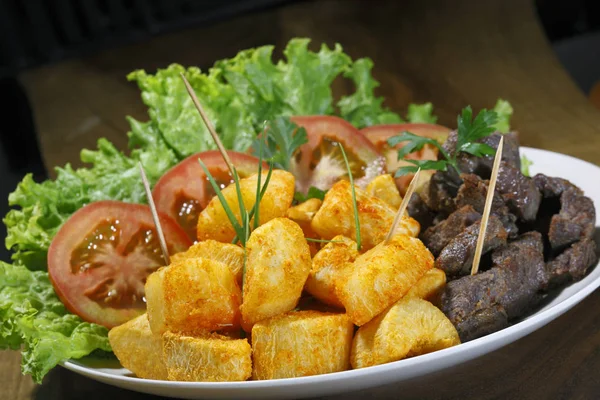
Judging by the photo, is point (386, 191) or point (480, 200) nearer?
point (480, 200)

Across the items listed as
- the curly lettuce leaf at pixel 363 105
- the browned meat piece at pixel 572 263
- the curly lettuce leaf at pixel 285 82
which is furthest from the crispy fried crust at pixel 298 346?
the curly lettuce leaf at pixel 363 105

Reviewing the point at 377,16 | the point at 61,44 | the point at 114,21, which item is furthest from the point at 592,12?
the point at 61,44

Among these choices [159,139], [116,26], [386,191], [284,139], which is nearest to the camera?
[386,191]

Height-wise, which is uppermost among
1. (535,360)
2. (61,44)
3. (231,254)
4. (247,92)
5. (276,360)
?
(61,44)

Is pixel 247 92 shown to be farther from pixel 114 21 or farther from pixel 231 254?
pixel 114 21

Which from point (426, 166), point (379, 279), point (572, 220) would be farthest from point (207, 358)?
point (572, 220)

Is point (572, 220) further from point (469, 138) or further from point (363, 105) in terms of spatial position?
point (363, 105)
